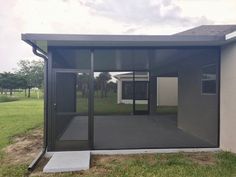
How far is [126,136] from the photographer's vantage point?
802cm

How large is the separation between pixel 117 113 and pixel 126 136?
5.39 m

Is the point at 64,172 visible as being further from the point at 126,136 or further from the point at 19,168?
the point at 126,136


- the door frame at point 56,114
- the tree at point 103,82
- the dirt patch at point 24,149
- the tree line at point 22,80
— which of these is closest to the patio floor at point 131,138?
the door frame at point 56,114

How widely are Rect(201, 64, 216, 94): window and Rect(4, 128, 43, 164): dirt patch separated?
4.78 meters

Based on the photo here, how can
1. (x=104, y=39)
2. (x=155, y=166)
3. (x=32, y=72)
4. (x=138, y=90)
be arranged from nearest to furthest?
(x=155, y=166), (x=104, y=39), (x=138, y=90), (x=32, y=72)

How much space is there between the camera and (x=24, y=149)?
6.80 meters

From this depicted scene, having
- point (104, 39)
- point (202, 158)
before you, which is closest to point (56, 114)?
point (104, 39)

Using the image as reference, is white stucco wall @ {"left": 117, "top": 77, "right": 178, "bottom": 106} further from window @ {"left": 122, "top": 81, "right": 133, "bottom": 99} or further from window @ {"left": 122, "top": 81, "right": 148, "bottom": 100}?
window @ {"left": 122, "top": 81, "right": 133, "bottom": 99}

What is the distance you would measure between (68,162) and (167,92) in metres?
15.8

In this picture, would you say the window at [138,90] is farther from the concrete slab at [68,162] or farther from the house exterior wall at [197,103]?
the concrete slab at [68,162]

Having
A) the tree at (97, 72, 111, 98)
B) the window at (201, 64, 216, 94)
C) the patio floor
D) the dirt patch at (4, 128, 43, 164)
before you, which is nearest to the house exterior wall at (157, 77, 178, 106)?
the tree at (97, 72, 111, 98)

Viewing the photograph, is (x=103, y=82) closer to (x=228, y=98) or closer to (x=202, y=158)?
(x=228, y=98)

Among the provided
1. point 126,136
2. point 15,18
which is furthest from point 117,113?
point 15,18

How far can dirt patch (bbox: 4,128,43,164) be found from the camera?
5.88m
